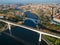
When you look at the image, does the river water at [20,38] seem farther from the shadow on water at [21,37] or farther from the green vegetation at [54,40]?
the green vegetation at [54,40]

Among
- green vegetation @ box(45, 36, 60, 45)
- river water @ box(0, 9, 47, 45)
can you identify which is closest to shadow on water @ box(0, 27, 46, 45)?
river water @ box(0, 9, 47, 45)

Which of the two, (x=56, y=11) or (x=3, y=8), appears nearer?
(x=56, y=11)

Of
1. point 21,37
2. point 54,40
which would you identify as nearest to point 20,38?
point 21,37

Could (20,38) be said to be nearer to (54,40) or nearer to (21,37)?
(21,37)

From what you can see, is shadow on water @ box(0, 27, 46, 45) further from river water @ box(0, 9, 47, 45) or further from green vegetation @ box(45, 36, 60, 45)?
green vegetation @ box(45, 36, 60, 45)

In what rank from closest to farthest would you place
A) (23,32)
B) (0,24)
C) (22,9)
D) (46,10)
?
1. (23,32)
2. (0,24)
3. (46,10)
4. (22,9)

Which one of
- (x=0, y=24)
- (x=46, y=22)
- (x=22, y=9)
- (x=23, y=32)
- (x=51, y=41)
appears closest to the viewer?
(x=51, y=41)

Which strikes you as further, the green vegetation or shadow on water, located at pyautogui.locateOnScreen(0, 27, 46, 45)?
shadow on water, located at pyautogui.locateOnScreen(0, 27, 46, 45)

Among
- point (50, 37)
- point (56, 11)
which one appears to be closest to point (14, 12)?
point (56, 11)

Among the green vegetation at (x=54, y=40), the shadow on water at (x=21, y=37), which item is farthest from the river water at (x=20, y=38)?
the green vegetation at (x=54, y=40)

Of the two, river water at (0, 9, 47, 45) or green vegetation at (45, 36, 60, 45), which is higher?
green vegetation at (45, 36, 60, 45)

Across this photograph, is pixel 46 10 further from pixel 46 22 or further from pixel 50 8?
pixel 46 22
